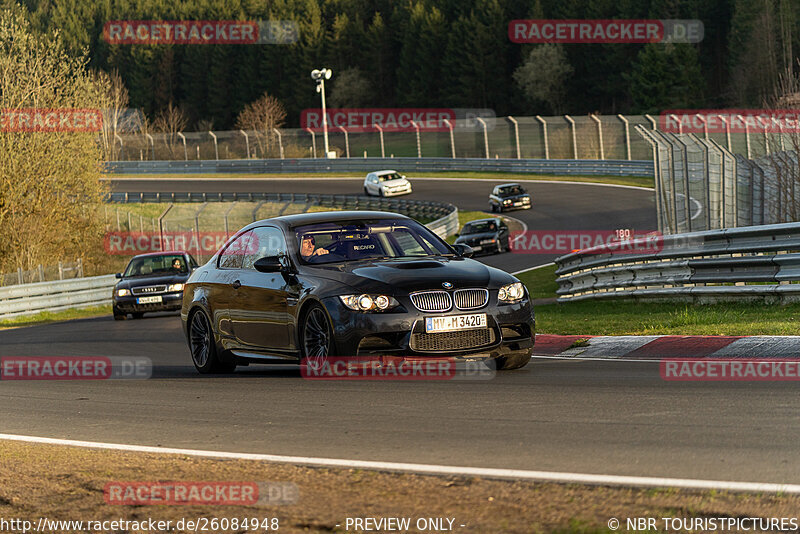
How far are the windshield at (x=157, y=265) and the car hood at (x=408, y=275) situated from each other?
628 inches

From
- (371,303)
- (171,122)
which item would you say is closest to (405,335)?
(371,303)

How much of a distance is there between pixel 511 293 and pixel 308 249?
206 centimetres

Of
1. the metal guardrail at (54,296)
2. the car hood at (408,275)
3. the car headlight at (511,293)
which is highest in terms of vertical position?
the car hood at (408,275)

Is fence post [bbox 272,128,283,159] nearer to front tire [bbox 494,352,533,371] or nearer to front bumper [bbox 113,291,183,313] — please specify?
front bumper [bbox 113,291,183,313]

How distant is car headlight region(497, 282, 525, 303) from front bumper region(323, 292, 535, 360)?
8cm

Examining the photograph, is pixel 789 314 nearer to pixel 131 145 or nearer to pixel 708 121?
pixel 708 121

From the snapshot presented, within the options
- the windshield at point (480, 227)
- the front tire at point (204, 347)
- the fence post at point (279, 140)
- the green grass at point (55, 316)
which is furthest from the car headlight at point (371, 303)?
the fence post at point (279, 140)

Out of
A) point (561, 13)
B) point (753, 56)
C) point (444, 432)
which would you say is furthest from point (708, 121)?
point (561, 13)

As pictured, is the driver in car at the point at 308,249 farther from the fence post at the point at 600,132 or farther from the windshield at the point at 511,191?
the fence post at the point at 600,132

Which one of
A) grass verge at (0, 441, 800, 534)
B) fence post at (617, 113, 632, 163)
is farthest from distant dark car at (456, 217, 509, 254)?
grass verge at (0, 441, 800, 534)

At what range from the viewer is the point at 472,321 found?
920 centimetres

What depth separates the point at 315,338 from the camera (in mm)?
9695

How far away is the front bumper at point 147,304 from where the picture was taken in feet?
79.8

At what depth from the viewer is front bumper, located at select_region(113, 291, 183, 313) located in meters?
24.3
